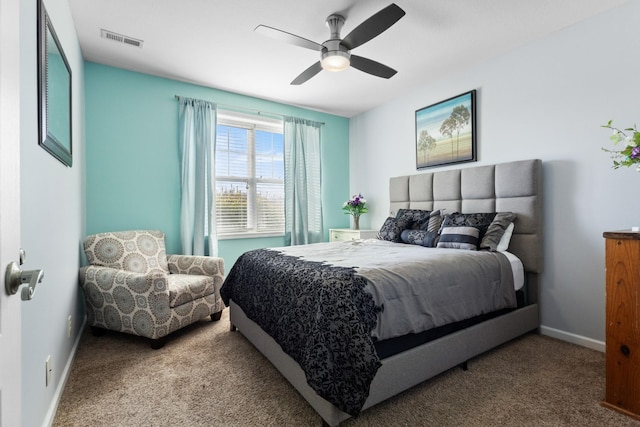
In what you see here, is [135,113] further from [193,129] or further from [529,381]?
[529,381]

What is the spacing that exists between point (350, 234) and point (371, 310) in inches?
105

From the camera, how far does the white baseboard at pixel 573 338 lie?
2.41m

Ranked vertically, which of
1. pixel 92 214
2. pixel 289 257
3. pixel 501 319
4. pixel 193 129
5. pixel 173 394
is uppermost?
pixel 193 129

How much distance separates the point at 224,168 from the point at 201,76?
112 centimetres

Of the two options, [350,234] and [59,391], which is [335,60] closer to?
[350,234]

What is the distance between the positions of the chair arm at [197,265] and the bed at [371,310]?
0.33 metres

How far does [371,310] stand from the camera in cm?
161

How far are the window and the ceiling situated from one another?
2.13ft

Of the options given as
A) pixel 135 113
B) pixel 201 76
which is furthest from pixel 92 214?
pixel 201 76

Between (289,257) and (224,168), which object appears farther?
(224,168)

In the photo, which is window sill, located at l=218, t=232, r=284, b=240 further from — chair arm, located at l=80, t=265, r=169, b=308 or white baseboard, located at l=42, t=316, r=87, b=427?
white baseboard, located at l=42, t=316, r=87, b=427

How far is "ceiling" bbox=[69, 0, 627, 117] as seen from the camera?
2.31 meters

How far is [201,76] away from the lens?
3473 mm

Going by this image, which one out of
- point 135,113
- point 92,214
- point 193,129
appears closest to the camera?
point 92,214
